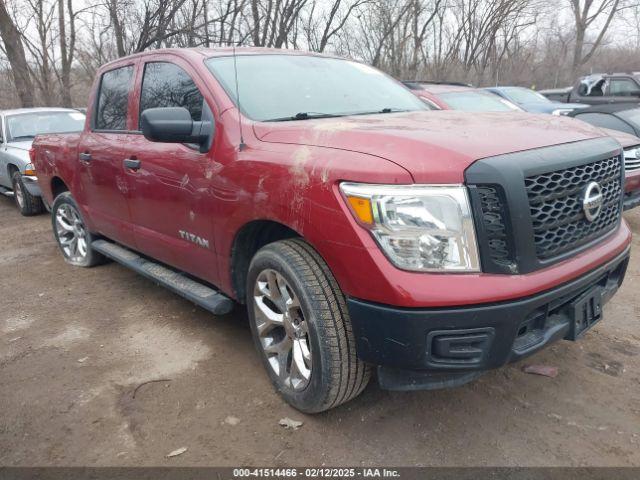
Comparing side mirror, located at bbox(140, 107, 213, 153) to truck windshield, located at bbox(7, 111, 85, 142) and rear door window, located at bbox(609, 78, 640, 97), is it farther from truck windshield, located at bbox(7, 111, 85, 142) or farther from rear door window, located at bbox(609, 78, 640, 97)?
rear door window, located at bbox(609, 78, 640, 97)

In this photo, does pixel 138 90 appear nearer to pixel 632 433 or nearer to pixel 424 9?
pixel 632 433

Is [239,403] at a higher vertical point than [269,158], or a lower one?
lower

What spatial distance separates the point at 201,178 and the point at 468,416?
1.88m

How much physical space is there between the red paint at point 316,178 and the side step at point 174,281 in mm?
96

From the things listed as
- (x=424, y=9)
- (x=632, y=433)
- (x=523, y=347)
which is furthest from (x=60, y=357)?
(x=424, y=9)

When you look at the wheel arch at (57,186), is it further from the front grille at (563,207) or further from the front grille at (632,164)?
the front grille at (632,164)

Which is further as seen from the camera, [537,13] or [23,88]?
[537,13]

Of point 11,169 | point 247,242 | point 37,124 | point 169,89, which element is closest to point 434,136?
point 247,242

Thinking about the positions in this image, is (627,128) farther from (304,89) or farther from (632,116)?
(304,89)

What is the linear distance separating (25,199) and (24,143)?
94 centimetres

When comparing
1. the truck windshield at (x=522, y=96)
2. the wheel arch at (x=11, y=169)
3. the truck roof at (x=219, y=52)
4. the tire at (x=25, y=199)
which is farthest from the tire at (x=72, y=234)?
the truck windshield at (x=522, y=96)

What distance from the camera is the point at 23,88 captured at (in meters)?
15.4

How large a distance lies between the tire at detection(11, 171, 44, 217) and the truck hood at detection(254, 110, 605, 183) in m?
6.32

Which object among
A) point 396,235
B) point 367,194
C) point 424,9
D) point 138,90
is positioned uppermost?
point 424,9
